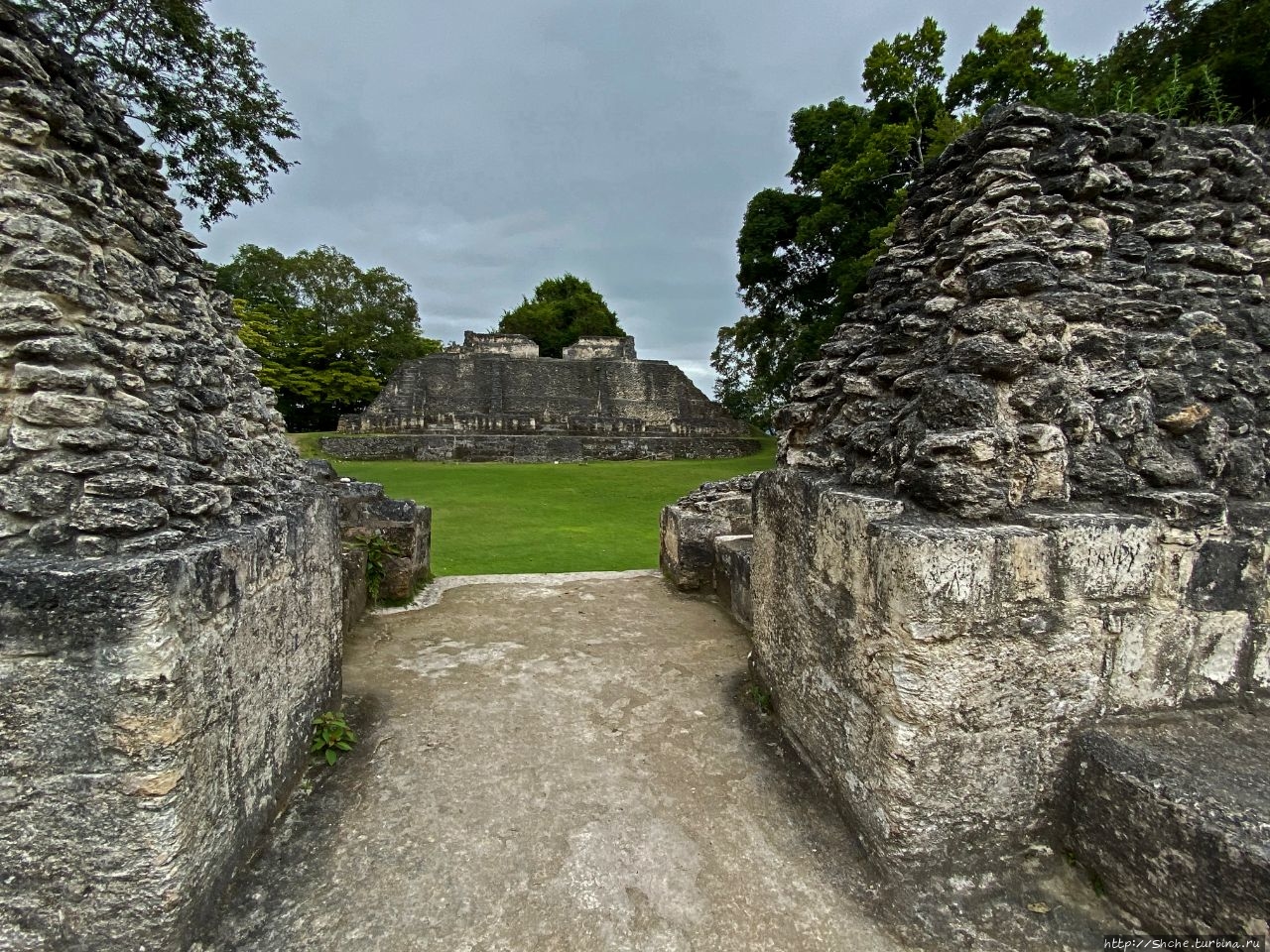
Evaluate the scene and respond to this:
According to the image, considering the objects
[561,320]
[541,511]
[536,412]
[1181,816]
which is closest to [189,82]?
[541,511]

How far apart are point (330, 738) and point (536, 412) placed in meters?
26.7

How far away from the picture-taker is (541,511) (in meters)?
10.5

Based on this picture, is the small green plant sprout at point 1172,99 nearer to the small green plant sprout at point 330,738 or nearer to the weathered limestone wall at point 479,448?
the small green plant sprout at point 330,738

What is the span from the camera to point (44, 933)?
163 centimetres

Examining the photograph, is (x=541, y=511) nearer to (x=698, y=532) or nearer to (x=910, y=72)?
(x=698, y=532)

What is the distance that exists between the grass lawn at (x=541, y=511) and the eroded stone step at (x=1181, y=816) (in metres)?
4.91

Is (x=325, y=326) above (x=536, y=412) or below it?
above

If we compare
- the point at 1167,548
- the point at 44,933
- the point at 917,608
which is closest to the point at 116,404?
the point at 44,933

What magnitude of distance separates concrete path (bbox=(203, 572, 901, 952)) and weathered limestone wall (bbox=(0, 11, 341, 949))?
389 mm

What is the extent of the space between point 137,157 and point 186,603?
1.90 metres

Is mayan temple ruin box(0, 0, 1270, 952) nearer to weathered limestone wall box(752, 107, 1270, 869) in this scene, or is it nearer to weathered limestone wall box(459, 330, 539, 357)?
weathered limestone wall box(752, 107, 1270, 869)

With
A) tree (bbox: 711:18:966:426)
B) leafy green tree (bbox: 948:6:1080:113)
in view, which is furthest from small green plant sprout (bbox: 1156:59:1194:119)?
leafy green tree (bbox: 948:6:1080:113)

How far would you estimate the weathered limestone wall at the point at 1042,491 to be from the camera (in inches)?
78.1

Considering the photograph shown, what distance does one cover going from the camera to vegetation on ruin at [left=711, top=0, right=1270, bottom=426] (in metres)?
6.83
